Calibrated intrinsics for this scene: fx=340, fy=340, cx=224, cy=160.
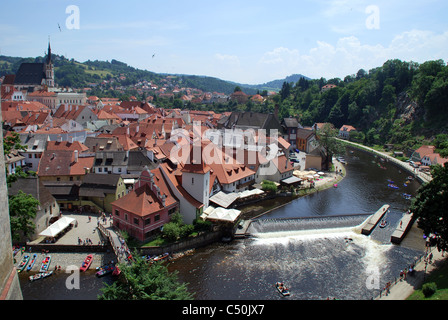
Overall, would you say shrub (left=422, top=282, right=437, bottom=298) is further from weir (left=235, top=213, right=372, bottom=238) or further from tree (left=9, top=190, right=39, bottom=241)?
tree (left=9, top=190, right=39, bottom=241)

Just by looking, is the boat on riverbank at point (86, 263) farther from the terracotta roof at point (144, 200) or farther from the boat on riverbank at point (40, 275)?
the terracotta roof at point (144, 200)

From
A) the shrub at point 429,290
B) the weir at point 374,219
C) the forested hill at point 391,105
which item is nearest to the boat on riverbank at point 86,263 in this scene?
the shrub at point 429,290

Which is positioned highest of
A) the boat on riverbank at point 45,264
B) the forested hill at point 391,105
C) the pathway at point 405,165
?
the forested hill at point 391,105

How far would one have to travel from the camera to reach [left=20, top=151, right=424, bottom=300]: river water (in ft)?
79.0

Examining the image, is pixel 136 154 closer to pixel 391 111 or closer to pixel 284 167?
pixel 284 167

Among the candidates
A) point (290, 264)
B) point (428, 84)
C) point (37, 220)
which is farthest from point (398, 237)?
point (428, 84)

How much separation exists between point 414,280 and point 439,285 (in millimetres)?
2392

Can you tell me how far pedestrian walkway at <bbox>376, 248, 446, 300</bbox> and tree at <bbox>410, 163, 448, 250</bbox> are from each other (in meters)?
2.14

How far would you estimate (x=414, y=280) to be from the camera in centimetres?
2502

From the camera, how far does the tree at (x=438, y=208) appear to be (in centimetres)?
2553

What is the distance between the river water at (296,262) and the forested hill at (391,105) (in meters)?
50.1

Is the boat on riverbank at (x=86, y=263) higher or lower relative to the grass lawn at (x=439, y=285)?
lower

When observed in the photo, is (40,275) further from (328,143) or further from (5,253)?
(328,143)
